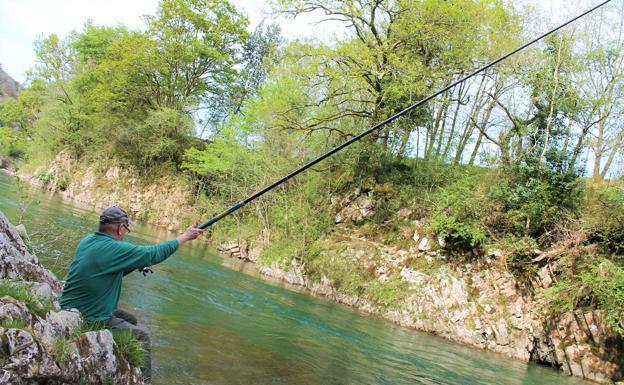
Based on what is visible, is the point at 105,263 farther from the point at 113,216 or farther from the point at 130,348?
the point at 130,348

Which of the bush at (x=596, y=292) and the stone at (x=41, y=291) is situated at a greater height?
the bush at (x=596, y=292)

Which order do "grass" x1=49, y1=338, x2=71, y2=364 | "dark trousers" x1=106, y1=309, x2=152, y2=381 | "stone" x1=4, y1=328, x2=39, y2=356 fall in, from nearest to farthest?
"stone" x1=4, y1=328, x2=39, y2=356
"grass" x1=49, y1=338, x2=71, y2=364
"dark trousers" x1=106, y1=309, x2=152, y2=381

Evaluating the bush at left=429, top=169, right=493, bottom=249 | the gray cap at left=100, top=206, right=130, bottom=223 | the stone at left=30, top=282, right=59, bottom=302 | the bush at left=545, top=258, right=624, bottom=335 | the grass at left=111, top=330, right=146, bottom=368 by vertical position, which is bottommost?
the grass at left=111, top=330, right=146, bottom=368

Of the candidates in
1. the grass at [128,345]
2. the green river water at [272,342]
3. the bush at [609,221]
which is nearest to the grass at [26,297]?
the grass at [128,345]

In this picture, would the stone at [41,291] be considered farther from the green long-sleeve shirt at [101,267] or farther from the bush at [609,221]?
the bush at [609,221]

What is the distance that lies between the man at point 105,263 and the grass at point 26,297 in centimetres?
35

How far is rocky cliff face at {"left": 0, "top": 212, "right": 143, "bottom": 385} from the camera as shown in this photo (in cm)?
295

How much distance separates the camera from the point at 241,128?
26.9 meters

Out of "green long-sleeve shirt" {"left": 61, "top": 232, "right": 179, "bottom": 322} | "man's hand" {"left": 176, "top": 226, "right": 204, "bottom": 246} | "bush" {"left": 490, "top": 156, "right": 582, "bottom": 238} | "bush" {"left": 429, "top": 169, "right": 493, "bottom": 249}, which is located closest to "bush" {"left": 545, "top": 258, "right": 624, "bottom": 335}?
"bush" {"left": 490, "top": 156, "right": 582, "bottom": 238}

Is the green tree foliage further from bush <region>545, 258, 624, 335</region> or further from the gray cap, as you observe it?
the gray cap

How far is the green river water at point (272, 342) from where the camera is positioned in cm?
636

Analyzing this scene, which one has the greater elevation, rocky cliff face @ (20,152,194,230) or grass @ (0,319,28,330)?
rocky cliff face @ (20,152,194,230)

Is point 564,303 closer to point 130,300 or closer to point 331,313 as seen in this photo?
point 331,313

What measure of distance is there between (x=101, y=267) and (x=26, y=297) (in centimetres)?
63
